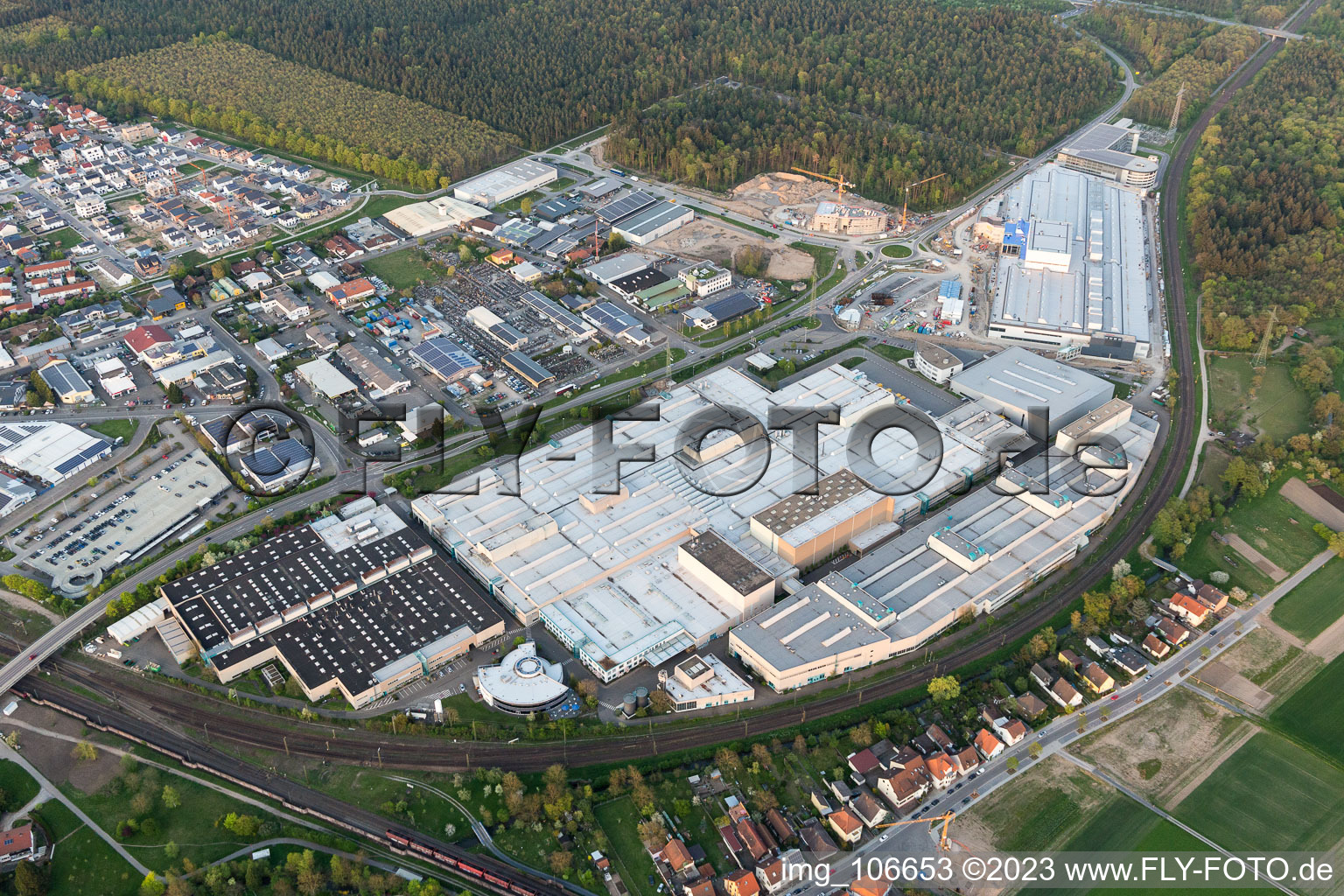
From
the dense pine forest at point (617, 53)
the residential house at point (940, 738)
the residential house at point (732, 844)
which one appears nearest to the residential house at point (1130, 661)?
the residential house at point (940, 738)

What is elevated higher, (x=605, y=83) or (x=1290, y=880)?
(x=605, y=83)

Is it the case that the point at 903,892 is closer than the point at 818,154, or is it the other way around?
the point at 903,892

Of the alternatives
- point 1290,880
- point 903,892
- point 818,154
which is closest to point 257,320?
point 818,154

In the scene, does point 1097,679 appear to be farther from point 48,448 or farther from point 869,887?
point 48,448

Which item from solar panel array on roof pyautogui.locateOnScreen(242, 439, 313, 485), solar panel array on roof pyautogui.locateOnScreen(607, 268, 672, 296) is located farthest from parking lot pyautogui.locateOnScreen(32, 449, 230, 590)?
solar panel array on roof pyautogui.locateOnScreen(607, 268, 672, 296)

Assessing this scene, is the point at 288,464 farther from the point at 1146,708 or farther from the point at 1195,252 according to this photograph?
the point at 1195,252

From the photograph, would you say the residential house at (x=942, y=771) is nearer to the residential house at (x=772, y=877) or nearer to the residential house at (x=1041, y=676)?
the residential house at (x=1041, y=676)
